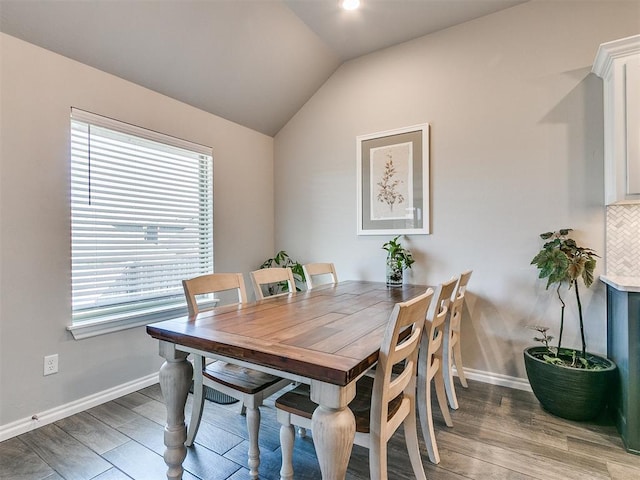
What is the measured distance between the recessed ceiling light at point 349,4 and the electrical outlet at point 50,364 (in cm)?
328

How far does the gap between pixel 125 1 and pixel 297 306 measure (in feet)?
7.16

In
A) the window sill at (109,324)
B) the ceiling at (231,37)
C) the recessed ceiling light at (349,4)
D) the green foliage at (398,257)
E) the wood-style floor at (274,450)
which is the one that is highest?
the recessed ceiling light at (349,4)

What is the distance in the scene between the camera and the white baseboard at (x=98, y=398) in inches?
74.0

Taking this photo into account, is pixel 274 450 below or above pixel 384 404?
below

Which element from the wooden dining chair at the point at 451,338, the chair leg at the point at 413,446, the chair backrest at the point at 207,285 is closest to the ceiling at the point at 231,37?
the chair backrest at the point at 207,285

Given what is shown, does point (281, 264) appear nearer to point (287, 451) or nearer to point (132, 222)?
point (132, 222)

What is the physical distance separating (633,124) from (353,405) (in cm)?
234

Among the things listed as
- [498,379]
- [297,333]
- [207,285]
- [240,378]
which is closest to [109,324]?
[207,285]

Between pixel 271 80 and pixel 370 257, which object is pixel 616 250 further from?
pixel 271 80

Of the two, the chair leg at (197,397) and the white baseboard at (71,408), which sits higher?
the chair leg at (197,397)

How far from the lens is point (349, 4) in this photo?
256 cm

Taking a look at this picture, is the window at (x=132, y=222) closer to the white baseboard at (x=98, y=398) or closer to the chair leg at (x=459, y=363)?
the white baseboard at (x=98, y=398)

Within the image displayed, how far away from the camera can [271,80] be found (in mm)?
3123

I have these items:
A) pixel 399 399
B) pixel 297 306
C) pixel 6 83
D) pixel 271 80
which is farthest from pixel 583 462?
pixel 6 83
